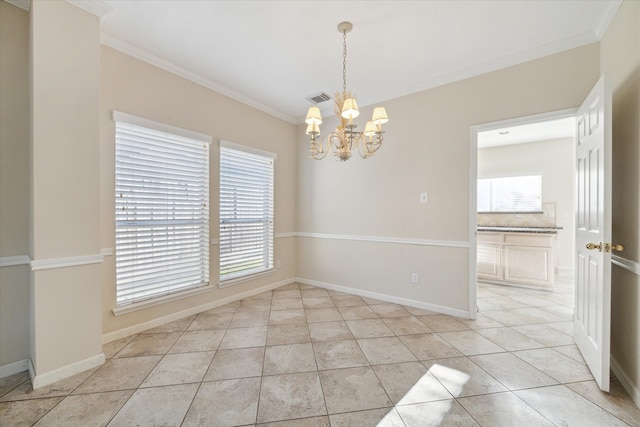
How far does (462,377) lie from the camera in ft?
6.45

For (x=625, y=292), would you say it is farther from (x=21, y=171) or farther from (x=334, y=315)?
(x=21, y=171)

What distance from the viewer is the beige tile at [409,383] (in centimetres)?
175

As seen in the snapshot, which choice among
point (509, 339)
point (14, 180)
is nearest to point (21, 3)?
point (14, 180)

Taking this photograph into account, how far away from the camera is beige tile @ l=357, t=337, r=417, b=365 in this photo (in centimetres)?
221

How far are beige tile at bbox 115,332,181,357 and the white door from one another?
3368mm

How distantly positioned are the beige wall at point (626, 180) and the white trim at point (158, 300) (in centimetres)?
383

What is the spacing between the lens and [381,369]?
2.07 meters

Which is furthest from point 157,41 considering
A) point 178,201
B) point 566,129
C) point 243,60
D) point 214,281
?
point 566,129

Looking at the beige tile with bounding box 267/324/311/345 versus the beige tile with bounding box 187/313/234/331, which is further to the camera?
the beige tile with bounding box 187/313/234/331

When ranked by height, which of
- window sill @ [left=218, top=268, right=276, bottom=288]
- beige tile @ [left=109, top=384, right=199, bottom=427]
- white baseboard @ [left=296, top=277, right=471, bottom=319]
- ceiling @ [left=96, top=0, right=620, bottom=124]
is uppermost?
ceiling @ [left=96, top=0, right=620, bottom=124]

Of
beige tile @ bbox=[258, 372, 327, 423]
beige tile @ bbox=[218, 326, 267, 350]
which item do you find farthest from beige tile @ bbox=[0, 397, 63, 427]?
beige tile @ bbox=[258, 372, 327, 423]

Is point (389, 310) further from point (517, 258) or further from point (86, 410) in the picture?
point (86, 410)

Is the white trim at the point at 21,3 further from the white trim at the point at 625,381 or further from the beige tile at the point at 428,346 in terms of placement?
the white trim at the point at 625,381

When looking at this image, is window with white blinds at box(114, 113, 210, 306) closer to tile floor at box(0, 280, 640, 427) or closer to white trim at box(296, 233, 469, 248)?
tile floor at box(0, 280, 640, 427)
